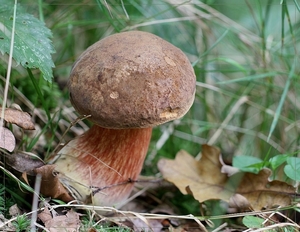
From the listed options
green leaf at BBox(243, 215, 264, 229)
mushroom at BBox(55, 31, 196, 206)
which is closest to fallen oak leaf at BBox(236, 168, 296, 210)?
green leaf at BBox(243, 215, 264, 229)

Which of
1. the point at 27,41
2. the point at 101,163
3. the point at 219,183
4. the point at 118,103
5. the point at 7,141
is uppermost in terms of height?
the point at 27,41

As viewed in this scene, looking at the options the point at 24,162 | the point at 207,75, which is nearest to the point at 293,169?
the point at 24,162

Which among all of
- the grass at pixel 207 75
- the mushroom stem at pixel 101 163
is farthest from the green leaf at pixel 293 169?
the mushroom stem at pixel 101 163

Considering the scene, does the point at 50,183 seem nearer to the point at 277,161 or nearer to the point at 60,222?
the point at 60,222

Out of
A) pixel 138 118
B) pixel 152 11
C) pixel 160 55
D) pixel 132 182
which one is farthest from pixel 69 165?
pixel 152 11

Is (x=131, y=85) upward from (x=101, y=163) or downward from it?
upward

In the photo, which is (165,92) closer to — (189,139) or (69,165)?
(69,165)
